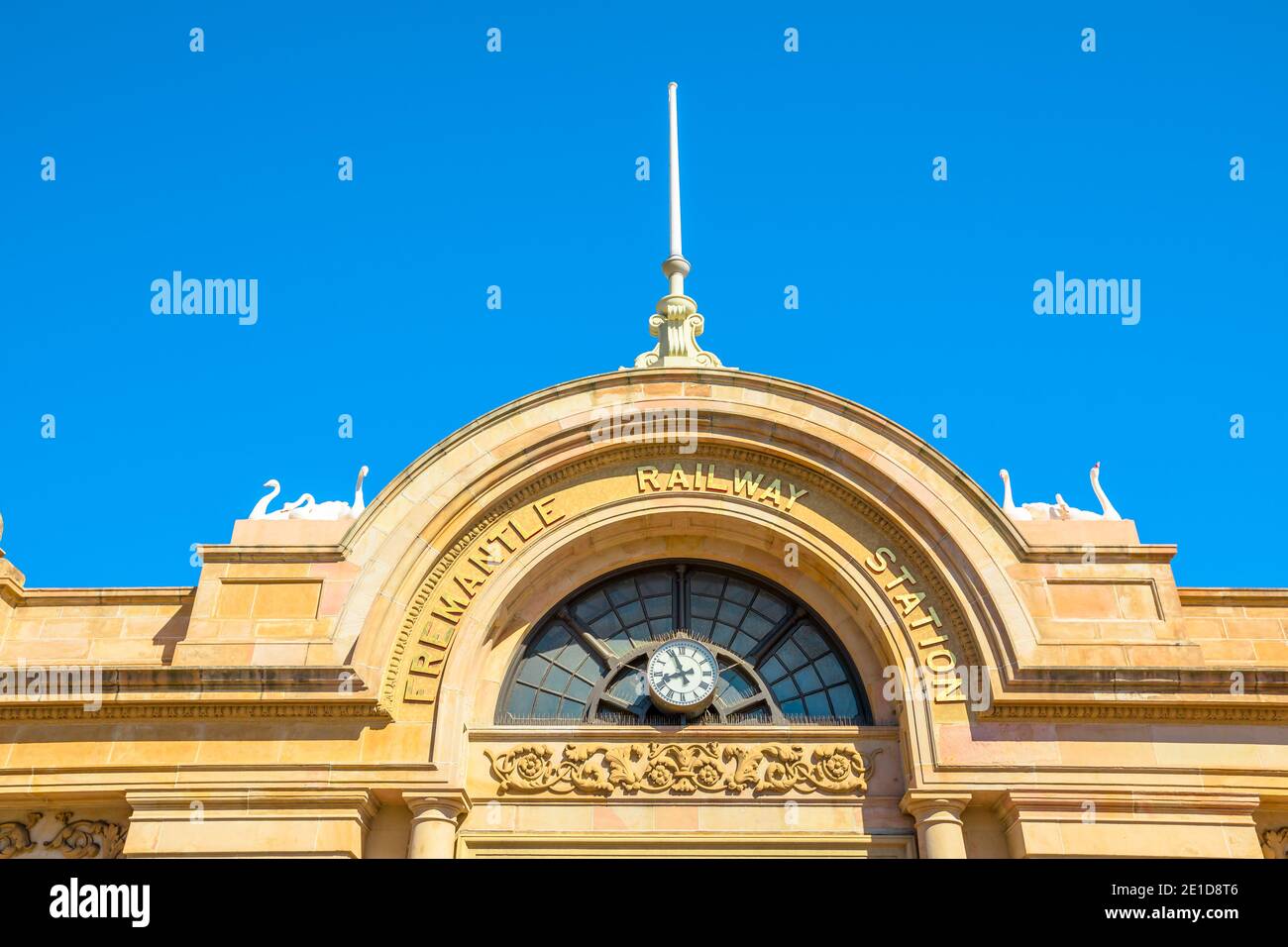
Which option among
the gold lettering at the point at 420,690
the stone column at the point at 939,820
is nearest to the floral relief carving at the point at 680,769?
the stone column at the point at 939,820

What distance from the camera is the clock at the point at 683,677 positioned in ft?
51.9

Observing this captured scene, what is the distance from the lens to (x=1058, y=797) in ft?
47.2

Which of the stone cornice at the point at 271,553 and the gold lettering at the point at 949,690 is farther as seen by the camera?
the stone cornice at the point at 271,553

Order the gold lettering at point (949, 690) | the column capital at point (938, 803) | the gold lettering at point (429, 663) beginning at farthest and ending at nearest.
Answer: the gold lettering at point (429, 663), the gold lettering at point (949, 690), the column capital at point (938, 803)

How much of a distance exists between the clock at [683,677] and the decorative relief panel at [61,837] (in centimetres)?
682

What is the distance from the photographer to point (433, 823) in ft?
47.7

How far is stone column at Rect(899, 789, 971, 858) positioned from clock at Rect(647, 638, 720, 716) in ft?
9.46

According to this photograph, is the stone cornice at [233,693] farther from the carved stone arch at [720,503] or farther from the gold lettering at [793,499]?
the gold lettering at [793,499]

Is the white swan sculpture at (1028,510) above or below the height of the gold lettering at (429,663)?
above

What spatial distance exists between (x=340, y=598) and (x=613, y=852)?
15.6 ft
